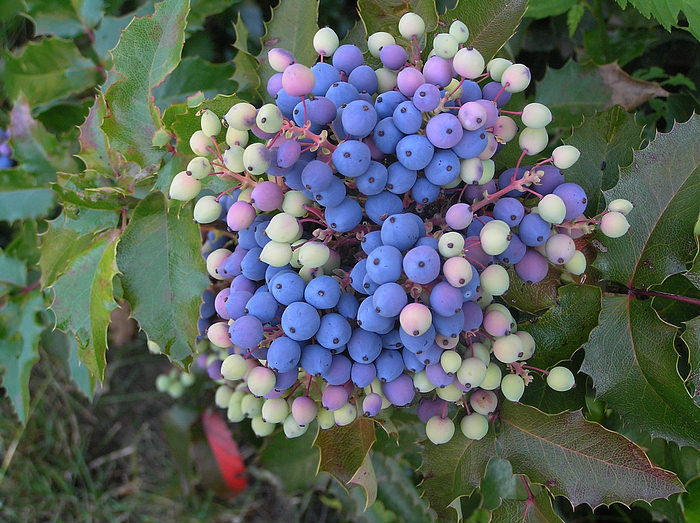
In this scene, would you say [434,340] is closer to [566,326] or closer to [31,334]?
[566,326]

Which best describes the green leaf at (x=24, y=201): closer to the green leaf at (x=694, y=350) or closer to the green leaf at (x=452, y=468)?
the green leaf at (x=452, y=468)

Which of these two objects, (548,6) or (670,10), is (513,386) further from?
(548,6)

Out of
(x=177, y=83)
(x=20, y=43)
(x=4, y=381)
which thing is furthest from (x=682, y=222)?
(x=20, y=43)

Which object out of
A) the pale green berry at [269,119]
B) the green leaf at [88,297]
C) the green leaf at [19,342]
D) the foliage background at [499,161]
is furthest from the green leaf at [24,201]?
the pale green berry at [269,119]

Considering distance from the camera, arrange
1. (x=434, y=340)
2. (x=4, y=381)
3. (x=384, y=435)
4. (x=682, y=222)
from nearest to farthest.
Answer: (x=434, y=340), (x=682, y=222), (x=384, y=435), (x=4, y=381)

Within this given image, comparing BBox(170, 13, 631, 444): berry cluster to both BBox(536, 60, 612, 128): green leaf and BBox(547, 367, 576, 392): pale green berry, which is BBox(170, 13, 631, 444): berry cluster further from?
BBox(536, 60, 612, 128): green leaf

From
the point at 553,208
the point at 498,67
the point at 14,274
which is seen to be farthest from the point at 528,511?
the point at 14,274
